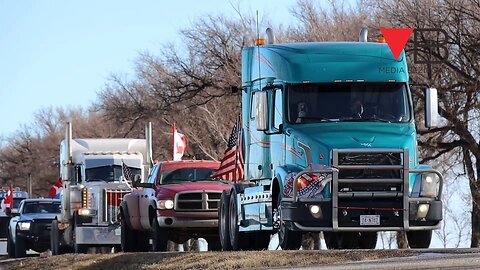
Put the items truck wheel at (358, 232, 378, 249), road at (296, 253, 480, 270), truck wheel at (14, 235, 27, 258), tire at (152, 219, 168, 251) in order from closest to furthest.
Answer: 1. road at (296, 253, 480, 270)
2. truck wheel at (358, 232, 378, 249)
3. tire at (152, 219, 168, 251)
4. truck wheel at (14, 235, 27, 258)

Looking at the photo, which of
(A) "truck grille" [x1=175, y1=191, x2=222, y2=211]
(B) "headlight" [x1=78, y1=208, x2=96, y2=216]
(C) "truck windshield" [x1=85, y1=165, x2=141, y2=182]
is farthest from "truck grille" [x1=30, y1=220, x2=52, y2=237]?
(A) "truck grille" [x1=175, y1=191, x2=222, y2=211]

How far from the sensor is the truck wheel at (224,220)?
81.5ft

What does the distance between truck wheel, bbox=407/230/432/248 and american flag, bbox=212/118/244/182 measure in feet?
12.4

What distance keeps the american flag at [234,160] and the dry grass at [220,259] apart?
9.58ft

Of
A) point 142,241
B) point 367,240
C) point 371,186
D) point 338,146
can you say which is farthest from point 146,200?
point 371,186

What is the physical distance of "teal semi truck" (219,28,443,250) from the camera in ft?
67.8

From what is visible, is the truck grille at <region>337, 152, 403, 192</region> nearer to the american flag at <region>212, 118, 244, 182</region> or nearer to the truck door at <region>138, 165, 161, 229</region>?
the american flag at <region>212, 118, 244, 182</region>

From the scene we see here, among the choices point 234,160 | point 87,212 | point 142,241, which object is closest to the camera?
point 234,160

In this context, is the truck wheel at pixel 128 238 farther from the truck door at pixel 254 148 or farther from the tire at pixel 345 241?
the truck door at pixel 254 148

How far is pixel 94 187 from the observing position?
3397 cm

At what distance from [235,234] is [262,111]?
295cm

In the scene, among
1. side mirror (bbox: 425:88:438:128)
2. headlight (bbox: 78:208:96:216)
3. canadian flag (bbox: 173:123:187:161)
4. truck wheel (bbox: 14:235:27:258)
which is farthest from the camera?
truck wheel (bbox: 14:235:27:258)

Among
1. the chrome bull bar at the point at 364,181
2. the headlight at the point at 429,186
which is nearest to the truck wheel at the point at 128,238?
the chrome bull bar at the point at 364,181

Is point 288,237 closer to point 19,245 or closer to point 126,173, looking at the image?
point 126,173
